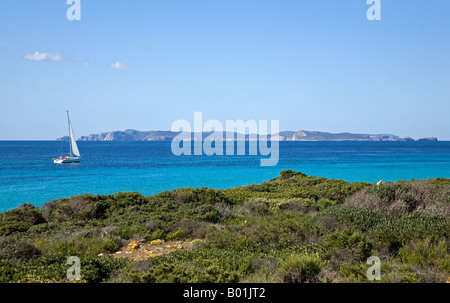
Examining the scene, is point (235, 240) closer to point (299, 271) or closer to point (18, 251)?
point (299, 271)

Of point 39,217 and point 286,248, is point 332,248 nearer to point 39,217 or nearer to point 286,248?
point 286,248

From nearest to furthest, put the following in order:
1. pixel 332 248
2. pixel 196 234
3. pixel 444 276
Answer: pixel 444 276, pixel 332 248, pixel 196 234

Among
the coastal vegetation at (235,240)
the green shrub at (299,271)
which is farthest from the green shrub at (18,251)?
the green shrub at (299,271)

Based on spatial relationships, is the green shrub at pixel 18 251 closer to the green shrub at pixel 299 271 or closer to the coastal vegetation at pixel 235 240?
the coastal vegetation at pixel 235 240

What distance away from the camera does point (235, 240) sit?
26.8 feet

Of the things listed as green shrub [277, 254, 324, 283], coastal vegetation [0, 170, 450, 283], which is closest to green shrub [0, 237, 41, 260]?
coastal vegetation [0, 170, 450, 283]

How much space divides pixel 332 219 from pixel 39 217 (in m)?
10.9

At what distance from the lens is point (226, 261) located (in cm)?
634

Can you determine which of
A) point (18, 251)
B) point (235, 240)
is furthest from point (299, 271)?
point (18, 251)

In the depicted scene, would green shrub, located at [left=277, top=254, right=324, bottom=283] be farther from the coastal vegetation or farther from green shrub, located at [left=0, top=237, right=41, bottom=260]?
green shrub, located at [left=0, top=237, right=41, bottom=260]

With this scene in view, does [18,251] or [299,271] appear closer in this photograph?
[299,271]

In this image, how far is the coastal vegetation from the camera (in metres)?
5.60

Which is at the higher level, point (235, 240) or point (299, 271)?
point (299, 271)
